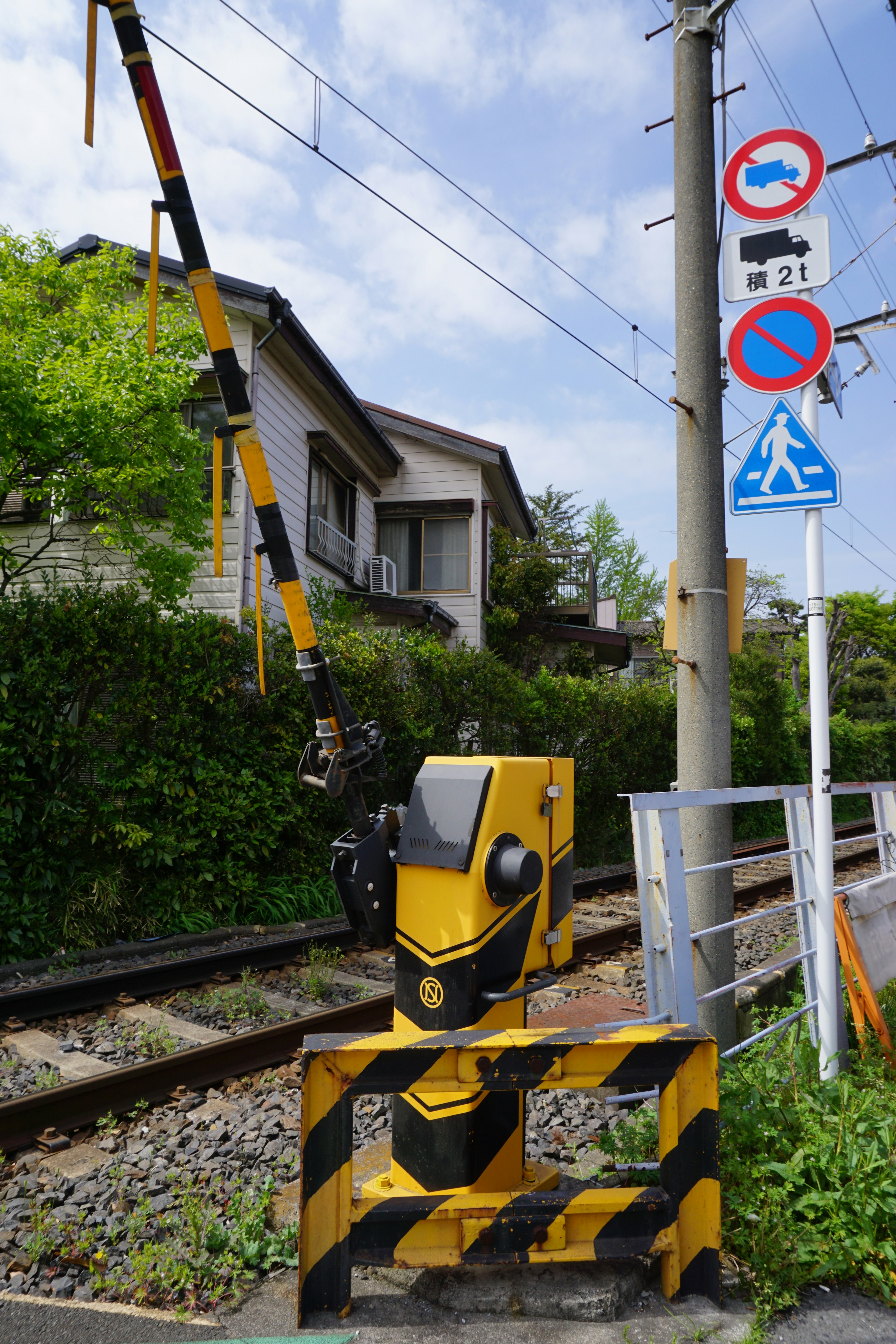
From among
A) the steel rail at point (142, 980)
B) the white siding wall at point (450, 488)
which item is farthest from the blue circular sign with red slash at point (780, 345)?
the white siding wall at point (450, 488)

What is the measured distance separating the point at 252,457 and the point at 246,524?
875 cm

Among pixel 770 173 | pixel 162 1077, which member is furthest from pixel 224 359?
pixel 162 1077

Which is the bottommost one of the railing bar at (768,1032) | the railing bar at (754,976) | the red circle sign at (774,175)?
the railing bar at (768,1032)

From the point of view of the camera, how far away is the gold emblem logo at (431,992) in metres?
2.62

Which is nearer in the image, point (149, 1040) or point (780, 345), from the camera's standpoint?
point (780, 345)

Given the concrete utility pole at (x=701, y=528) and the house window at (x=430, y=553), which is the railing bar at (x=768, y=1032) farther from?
the house window at (x=430, y=553)

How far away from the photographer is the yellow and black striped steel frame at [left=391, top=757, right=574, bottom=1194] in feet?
8.41

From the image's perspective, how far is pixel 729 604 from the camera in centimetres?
397

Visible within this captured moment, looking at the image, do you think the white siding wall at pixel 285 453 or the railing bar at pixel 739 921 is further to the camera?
the white siding wall at pixel 285 453

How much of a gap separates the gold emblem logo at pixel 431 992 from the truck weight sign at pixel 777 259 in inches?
134

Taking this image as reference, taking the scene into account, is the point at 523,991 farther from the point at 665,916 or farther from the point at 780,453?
the point at 780,453

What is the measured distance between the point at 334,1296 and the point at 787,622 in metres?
43.1

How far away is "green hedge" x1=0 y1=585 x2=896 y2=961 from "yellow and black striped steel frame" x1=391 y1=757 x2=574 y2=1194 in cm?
529

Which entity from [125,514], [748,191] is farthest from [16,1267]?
[125,514]
